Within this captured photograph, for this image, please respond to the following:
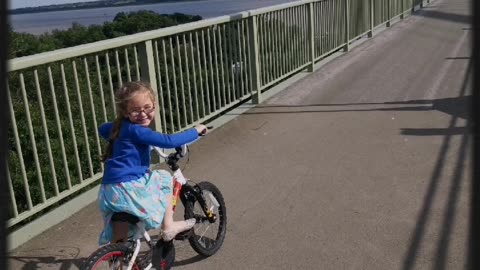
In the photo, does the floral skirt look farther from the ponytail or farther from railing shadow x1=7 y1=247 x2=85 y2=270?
railing shadow x1=7 y1=247 x2=85 y2=270

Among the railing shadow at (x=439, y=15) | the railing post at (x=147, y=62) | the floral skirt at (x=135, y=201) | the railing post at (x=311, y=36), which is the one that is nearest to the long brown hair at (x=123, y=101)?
the floral skirt at (x=135, y=201)

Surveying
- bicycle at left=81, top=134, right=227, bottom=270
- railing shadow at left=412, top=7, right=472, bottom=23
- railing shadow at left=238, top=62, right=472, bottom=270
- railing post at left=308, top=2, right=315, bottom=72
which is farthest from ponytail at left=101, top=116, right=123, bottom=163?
railing shadow at left=412, top=7, right=472, bottom=23

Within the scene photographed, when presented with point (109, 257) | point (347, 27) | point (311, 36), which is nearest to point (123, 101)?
point (109, 257)

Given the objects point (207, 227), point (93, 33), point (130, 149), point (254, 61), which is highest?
point (130, 149)

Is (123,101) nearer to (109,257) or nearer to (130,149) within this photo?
(130,149)

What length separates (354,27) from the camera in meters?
13.2

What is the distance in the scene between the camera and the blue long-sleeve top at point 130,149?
277 centimetres

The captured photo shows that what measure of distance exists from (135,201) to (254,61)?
5.17 metres

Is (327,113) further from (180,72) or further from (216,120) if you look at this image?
(180,72)

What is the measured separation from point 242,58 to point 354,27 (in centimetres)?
648

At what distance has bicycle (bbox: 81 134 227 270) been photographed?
8.84ft

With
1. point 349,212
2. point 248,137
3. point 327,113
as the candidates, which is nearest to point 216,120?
point 248,137

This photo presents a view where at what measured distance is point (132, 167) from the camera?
9.22 ft

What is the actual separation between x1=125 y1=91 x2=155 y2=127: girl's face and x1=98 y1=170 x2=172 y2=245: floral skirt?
0.30 metres
